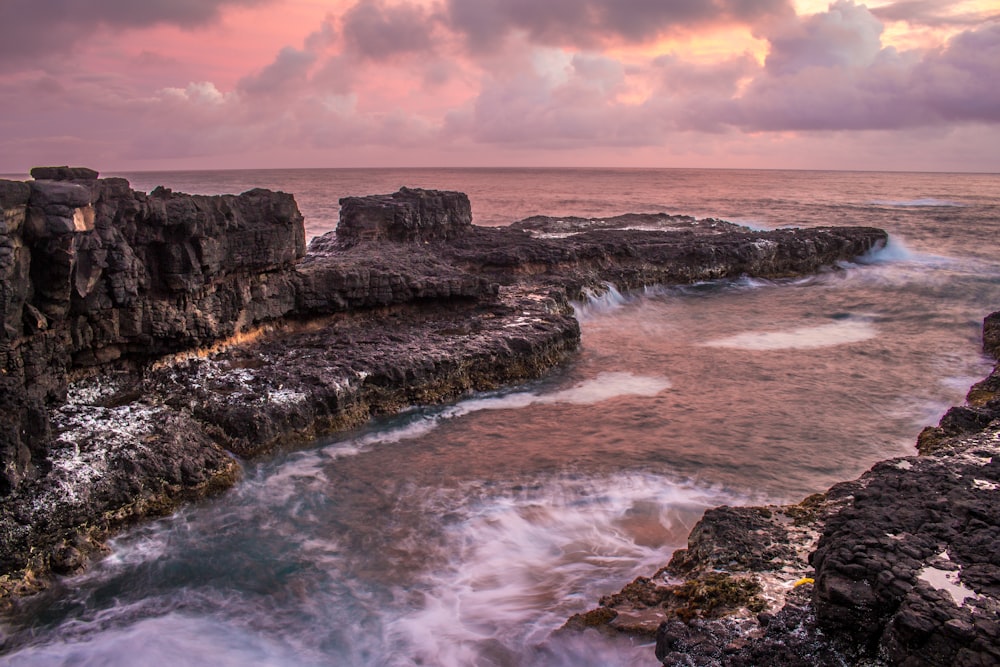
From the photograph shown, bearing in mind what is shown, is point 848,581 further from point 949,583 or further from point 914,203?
point 914,203

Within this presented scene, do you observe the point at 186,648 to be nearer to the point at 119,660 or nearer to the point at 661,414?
the point at 119,660

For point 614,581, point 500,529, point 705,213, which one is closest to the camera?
point 614,581

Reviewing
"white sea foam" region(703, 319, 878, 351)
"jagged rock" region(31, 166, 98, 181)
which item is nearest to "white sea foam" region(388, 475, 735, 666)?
"jagged rock" region(31, 166, 98, 181)

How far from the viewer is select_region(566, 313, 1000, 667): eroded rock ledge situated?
5.43 m

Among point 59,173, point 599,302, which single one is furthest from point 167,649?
point 599,302

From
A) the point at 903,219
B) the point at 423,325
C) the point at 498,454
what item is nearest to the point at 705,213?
the point at 903,219

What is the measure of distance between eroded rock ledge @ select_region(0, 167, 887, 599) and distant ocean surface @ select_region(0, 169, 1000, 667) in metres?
0.64

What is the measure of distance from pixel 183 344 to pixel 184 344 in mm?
25

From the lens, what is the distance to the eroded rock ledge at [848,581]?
5.43 meters

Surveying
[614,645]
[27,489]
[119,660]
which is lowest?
[119,660]

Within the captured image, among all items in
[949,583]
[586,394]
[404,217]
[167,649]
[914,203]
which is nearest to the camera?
[949,583]

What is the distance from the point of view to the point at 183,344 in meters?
13.4

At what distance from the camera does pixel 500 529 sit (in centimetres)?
1011

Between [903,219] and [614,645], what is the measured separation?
194ft
